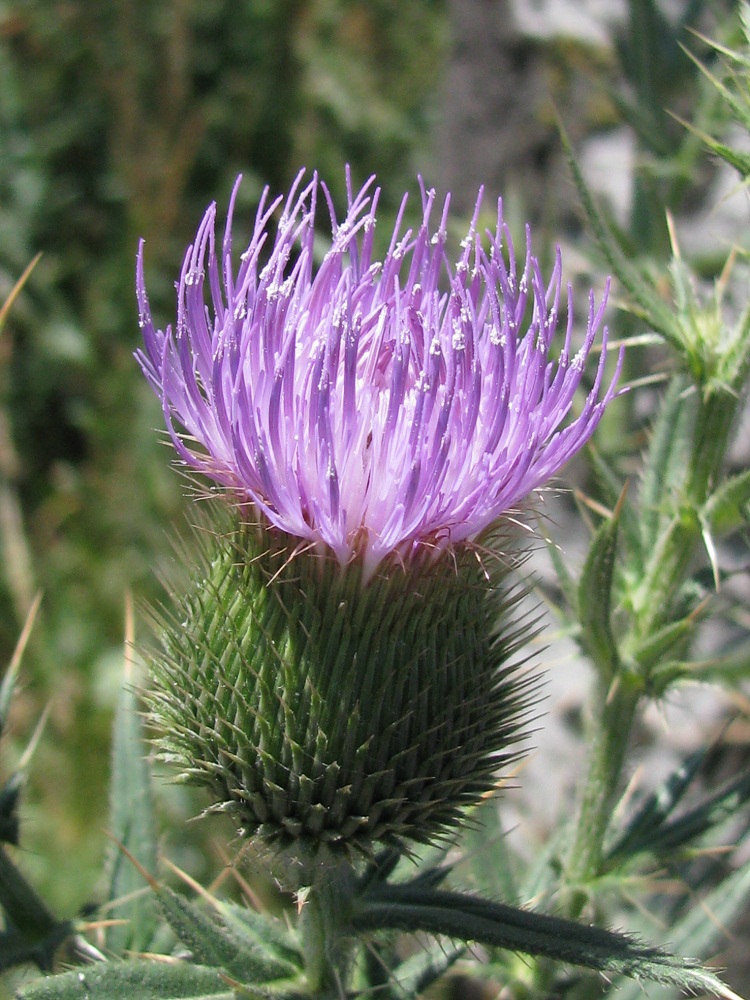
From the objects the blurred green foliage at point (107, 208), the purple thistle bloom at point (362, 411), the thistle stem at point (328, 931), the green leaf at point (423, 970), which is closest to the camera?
the purple thistle bloom at point (362, 411)

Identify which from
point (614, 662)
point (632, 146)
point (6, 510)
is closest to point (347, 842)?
point (614, 662)

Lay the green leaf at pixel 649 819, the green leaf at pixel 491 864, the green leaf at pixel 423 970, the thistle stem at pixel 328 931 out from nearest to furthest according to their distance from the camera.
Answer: the thistle stem at pixel 328 931 → the green leaf at pixel 423 970 → the green leaf at pixel 649 819 → the green leaf at pixel 491 864

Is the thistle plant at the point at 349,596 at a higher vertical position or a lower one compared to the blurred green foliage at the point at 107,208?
lower

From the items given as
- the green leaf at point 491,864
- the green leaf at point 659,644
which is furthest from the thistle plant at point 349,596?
the green leaf at point 491,864

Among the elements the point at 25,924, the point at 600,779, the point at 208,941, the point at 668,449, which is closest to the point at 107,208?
the point at 668,449

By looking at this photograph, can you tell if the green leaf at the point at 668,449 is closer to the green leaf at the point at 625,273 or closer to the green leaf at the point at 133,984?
the green leaf at the point at 625,273

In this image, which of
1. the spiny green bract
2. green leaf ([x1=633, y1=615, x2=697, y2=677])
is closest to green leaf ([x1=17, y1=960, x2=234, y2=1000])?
the spiny green bract

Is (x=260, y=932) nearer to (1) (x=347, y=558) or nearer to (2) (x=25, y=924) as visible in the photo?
(2) (x=25, y=924)

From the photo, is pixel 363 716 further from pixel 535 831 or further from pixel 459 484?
pixel 535 831
